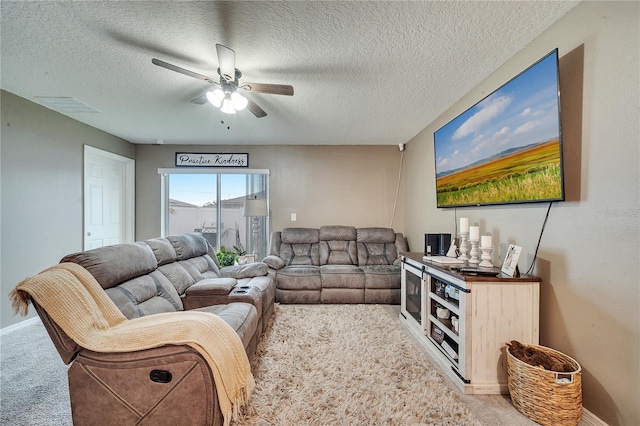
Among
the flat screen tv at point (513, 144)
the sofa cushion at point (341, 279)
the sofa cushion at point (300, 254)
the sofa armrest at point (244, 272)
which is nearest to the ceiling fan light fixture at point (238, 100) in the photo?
the sofa armrest at point (244, 272)

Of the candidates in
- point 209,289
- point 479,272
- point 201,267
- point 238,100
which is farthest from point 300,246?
point 479,272

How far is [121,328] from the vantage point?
1.37 meters

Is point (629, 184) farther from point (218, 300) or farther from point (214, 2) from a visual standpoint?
point (218, 300)

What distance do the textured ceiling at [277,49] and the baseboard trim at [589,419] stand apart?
2354mm

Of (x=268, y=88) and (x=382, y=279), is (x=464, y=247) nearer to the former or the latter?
(x=382, y=279)

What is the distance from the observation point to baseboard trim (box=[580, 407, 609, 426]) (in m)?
1.39

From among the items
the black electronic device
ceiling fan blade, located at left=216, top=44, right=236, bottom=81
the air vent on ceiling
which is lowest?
the black electronic device

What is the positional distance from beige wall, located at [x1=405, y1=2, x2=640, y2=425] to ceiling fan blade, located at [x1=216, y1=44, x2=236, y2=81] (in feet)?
7.00

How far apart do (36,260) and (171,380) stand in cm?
305

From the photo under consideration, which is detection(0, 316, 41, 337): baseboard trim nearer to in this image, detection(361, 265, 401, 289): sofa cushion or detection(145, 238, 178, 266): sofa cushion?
detection(145, 238, 178, 266): sofa cushion

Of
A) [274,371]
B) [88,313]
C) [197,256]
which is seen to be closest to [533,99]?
[274,371]

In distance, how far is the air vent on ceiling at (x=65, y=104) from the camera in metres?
2.82

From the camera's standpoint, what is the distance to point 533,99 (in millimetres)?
1689

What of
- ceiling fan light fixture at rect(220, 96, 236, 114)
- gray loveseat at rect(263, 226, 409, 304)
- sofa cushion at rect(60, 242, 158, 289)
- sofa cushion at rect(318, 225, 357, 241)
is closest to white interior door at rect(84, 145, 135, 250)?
sofa cushion at rect(60, 242, 158, 289)
